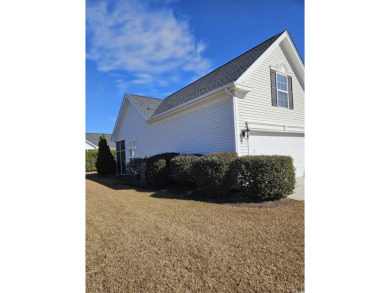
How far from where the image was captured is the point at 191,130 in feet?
29.0

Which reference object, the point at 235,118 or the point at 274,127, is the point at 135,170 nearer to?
the point at 235,118

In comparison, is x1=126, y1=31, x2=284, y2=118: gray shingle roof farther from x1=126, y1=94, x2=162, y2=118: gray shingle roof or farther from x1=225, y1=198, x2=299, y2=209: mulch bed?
x1=225, y1=198, x2=299, y2=209: mulch bed

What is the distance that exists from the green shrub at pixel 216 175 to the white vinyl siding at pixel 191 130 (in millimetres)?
1246

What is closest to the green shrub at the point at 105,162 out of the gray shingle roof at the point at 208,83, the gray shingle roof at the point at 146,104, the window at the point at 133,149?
the window at the point at 133,149

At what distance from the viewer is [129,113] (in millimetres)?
14297

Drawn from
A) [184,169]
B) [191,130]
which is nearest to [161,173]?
[184,169]

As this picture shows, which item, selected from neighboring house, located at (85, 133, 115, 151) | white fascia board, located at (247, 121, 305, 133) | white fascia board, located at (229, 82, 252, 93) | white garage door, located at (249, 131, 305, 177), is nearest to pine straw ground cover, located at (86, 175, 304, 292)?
white garage door, located at (249, 131, 305, 177)

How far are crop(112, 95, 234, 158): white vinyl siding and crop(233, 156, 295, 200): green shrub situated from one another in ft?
5.11

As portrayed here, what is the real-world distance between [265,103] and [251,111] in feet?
3.14

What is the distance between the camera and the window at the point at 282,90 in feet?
28.0
